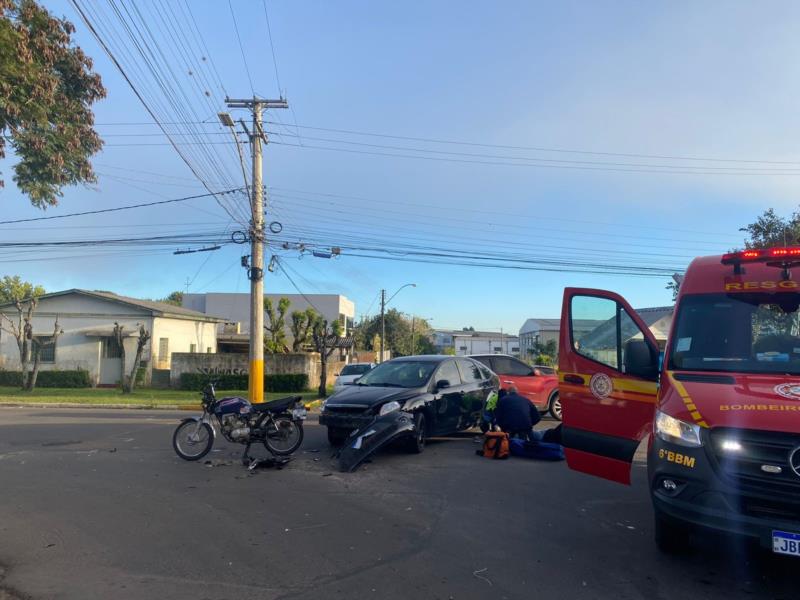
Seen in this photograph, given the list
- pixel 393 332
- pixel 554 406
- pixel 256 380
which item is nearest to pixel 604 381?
pixel 554 406

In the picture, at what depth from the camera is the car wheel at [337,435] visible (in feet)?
33.2

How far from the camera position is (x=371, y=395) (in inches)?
396

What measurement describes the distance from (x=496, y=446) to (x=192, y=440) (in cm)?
476

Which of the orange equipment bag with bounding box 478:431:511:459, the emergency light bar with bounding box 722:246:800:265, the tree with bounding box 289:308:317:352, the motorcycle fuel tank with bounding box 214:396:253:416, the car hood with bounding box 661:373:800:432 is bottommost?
the orange equipment bag with bounding box 478:431:511:459

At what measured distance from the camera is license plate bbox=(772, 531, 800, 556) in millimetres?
4023

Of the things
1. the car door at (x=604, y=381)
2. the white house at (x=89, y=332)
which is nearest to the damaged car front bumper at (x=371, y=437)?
the car door at (x=604, y=381)

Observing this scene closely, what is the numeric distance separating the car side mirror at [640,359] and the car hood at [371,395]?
475 centimetres

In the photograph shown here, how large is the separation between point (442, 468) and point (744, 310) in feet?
15.7

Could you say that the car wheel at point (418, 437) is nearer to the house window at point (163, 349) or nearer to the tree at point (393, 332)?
the house window at point (163, 349)

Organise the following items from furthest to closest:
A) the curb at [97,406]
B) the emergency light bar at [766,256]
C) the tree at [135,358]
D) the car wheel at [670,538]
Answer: the tree at [135,358], the curb at [97,406], the emergency light bar at [766,256], the car wheel at [670,538]

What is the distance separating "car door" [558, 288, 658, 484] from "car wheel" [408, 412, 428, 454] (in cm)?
370

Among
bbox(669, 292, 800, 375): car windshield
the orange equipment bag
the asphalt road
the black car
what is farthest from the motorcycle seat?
bbox(669, 292, 800, 375): car windshield

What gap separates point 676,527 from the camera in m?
4.73

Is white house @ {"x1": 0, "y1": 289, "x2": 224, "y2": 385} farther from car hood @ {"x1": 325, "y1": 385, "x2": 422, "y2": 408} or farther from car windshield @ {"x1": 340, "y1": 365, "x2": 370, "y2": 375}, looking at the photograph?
car hood @ {"x1": 325, "y1": 385, "x2": 422, "y2": 408}
